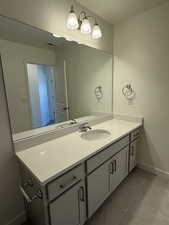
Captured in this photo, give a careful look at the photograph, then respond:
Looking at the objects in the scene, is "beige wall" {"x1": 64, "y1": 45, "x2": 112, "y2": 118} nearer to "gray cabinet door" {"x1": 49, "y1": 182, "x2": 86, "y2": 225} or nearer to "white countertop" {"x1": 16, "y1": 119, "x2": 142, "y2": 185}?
"white countertop" {"x1": 16, "y1": 119, "x2": 142, "y2": 185}

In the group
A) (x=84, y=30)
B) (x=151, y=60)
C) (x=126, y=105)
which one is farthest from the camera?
(x=126, y=105)

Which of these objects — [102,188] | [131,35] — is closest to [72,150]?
[102,188]

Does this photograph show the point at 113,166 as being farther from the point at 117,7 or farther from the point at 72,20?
the point at 117,7

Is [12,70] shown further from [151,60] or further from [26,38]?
[151,60]

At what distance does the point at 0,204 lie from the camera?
1.22 m

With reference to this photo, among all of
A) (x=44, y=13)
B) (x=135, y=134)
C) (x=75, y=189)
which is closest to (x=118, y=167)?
(x=135, y=134)

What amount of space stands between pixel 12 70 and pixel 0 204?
1220 mm

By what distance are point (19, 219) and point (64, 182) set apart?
2.74 feet

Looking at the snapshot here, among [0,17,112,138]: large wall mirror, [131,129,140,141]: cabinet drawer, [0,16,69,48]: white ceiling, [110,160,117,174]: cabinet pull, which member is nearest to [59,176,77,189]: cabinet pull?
[110,160,117,174]: cabinet pull

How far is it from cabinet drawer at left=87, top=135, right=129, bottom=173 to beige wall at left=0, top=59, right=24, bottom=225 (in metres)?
0.72

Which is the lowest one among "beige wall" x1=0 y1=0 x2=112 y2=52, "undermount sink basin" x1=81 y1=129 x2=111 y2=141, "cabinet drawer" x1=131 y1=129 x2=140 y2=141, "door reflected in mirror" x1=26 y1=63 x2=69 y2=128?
"cabinet drawer" x1=131 y1=129 x2=140 y2=141

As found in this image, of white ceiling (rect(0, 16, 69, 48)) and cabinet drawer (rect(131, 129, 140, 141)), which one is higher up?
white ceiling (rect(0, 16, 69, 48))

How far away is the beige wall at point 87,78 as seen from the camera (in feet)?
5.89

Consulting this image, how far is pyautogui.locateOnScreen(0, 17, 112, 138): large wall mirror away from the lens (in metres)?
1.20
